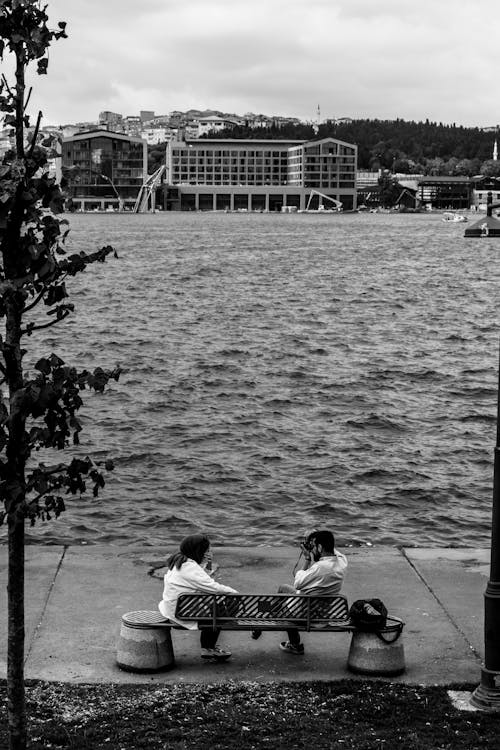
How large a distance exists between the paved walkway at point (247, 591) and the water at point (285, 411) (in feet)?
18.2

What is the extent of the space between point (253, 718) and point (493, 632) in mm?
1630

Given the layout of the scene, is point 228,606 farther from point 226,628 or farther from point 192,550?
point 192,550

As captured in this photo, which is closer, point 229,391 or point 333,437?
point 333,437

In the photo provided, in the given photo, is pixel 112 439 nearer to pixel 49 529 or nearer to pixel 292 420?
pixel 292 420

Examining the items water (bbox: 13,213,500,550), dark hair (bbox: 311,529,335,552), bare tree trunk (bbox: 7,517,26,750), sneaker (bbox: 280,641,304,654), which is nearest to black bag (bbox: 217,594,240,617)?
sneaker (bbox: 280,641,304,654)

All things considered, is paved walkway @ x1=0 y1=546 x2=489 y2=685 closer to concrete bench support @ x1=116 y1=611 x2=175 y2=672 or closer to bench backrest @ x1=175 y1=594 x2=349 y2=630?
concrete bench support @ x1=116 y1=611 x2=175 y2=672

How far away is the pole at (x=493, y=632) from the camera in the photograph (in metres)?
7.56

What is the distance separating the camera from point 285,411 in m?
28.0

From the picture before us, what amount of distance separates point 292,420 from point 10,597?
20303 mm

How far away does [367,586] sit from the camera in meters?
10.1

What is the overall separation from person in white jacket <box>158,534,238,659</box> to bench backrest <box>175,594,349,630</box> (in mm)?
68

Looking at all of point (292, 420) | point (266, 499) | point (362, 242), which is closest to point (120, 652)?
point (266, 499)

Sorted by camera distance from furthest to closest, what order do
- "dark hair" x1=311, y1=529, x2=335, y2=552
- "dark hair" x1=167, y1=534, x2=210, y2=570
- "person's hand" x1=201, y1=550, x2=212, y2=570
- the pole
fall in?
"person's hand" x1=201, y1=550, x2=212, y2=570 → "dark hair" x1=311, y1=529, x2=335, y2=552 → "dark hair" x1=167, y1=534, x2=210, y2=570 → the pole

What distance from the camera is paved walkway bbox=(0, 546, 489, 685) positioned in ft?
26.9
